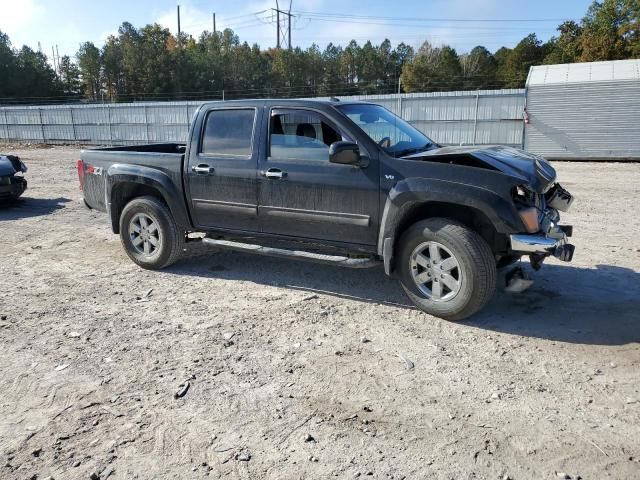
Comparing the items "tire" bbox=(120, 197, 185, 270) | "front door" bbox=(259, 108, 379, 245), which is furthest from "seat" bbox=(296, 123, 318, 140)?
"tire" bbox=(120, 197, 185, 270)

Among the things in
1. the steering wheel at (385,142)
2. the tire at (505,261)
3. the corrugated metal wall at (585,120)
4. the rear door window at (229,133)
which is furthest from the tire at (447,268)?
the corrugated metal wall at (585,120)

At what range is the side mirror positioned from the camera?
463 centimetres

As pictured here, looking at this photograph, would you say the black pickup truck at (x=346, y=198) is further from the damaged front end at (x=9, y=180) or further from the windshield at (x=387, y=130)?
the damaged front end at (x=9, y=180)

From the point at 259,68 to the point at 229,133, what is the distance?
5611cm

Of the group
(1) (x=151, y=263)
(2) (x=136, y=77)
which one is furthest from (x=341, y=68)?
(1) (x=151, y=263)

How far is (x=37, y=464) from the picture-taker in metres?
2.86

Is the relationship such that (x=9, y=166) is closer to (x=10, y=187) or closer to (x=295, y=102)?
(x=10, y=187)

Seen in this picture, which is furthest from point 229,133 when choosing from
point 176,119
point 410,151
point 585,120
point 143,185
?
point 176,119

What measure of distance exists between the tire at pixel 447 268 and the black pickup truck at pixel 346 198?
1 centimetres

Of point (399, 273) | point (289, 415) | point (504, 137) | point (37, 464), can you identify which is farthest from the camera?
point (504, 137)

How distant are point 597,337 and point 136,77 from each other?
55926 millimetres

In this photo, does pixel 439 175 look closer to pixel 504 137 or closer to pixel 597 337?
pixel 597 337

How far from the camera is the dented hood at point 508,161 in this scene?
4.35 meters

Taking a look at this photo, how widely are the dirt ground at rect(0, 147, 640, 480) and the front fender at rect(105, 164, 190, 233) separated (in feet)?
2.38
